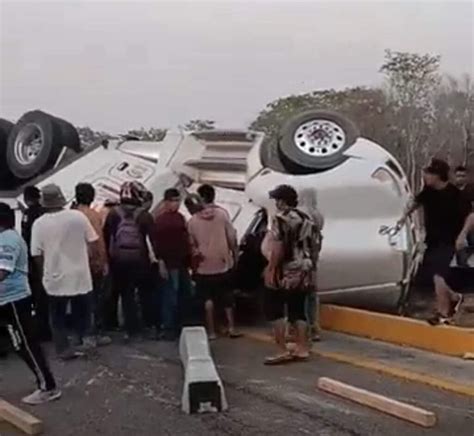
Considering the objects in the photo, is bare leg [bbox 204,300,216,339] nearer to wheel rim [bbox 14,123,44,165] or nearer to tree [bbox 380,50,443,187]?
wheel rim [bbox 14,123,44,165]

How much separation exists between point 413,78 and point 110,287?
68.9ft

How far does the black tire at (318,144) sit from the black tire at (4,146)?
3.96 metres

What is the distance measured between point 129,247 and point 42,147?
11.5 feet

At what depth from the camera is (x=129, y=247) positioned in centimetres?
984

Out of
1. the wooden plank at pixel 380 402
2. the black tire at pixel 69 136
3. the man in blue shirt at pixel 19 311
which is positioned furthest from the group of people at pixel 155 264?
the black tire at pixel 69 136

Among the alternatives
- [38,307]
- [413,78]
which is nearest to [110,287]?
[38,307]

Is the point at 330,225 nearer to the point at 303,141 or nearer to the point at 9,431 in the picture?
the point at 303,141

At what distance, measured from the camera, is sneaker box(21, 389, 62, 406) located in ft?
24.2

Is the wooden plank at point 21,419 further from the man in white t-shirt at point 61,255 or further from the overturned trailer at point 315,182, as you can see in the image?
the overturned trailer at point 315,182

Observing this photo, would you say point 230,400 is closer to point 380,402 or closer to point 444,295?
point 380,402

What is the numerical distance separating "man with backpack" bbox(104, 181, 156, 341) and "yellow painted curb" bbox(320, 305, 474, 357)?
1.88 m

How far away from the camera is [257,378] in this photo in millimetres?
8000

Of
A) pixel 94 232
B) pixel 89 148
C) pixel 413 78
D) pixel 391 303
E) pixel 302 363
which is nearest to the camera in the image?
pixel 302 363

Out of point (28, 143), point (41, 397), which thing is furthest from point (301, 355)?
point (28, 143)
